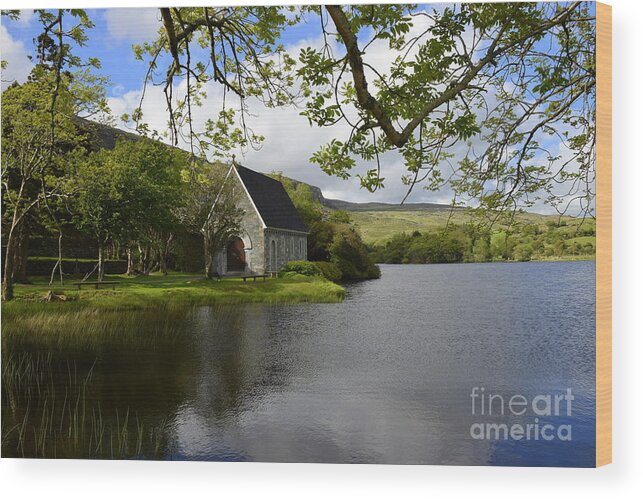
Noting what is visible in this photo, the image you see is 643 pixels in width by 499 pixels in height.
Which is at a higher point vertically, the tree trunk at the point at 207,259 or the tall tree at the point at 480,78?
the tall tree at the point at 480,78

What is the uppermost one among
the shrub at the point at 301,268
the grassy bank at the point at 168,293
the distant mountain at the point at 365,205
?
the distant mountain at the point at 365,205

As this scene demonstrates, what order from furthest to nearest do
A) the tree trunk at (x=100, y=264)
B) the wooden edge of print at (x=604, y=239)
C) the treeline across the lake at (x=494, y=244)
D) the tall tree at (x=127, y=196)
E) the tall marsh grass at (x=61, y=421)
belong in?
the tall tree at (x=127, y=196) < the tree trunk at (x=100, y=264) < the tall marsh grass at (x=61, y=421) < the treeline across the lake at (x=494, y=244) < the wooden edge of print at (x=604, y=239)

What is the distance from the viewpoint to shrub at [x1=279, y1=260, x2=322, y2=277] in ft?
16.9

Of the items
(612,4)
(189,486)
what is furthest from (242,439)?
(612,4)

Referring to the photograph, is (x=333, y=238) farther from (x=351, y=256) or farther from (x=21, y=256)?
(x=21, y=256)

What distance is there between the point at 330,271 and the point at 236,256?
95 centimetres

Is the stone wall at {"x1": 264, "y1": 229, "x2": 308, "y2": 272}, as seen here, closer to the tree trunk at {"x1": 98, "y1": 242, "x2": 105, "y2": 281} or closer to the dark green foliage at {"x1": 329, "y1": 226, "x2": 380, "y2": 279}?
the dark green foliage at {"x1": 329, "y1": 226, "x2": 380, "y2": 279}

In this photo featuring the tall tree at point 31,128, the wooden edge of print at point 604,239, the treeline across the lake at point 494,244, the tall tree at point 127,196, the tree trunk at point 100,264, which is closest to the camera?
the wooden edge of print at point 604,239

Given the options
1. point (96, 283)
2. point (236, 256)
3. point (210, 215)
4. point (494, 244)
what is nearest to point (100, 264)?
point (96, 283)

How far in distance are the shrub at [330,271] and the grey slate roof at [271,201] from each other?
15.9 inches

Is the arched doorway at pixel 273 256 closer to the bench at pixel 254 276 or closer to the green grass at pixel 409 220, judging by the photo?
the bench at pixel 254 276

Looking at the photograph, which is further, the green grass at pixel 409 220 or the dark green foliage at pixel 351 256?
the dark green foliage at pixel 351 256

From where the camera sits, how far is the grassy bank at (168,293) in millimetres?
5074

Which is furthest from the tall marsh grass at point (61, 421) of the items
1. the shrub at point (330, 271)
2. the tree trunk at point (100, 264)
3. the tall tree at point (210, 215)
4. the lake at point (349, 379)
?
the shrub at point (330, 271)
